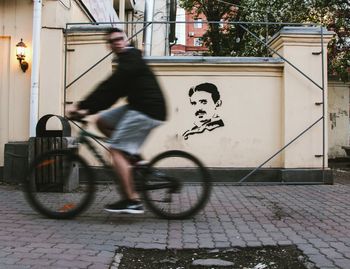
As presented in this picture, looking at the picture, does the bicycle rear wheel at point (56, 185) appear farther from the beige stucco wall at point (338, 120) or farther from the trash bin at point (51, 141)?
the beige stucco wall at point (338, 120)

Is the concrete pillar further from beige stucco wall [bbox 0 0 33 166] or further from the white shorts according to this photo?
beige stucco wall [bbox 0 0 33 166]

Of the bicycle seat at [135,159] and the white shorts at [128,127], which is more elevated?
the white shorts at [128,127]

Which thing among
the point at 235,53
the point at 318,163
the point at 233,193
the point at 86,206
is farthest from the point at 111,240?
the point at 235,53

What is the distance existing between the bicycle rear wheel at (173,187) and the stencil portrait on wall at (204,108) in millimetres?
3796

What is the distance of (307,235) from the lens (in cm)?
495

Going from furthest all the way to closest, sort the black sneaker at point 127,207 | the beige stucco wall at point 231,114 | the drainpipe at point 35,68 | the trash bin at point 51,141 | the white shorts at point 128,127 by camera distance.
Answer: the beige stucco wall at point 231,114 < the drainpipe at point 35,68 < the trash bin at point 51,141 < the black sneaker at point 127,207 < the white shorts at point 128,127

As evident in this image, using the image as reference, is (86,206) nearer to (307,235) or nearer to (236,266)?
(236,266)

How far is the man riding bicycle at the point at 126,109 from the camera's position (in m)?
5.19

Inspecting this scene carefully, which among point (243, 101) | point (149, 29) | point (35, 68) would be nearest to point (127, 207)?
point (35, 68)

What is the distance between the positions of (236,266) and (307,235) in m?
1.24

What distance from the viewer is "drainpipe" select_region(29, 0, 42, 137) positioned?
28.5ft

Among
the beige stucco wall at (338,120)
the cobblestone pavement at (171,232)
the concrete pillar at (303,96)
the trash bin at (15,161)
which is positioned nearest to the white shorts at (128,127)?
the cobblestone pavement at (171,232)

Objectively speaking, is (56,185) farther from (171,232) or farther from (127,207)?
(171,232)

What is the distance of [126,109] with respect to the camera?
5.25 metres
